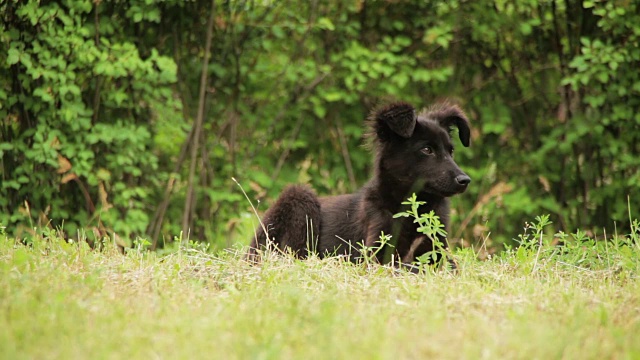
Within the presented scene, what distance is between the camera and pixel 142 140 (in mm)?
7590

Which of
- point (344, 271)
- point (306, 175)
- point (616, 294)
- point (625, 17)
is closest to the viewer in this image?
point (616, 294)

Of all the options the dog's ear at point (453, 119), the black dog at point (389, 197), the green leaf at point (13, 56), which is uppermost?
the green leaf at point (13, 56)

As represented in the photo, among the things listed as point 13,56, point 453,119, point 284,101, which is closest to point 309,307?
point 453,119

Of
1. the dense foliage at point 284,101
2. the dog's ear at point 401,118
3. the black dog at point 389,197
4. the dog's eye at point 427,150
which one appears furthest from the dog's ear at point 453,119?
the dense foliage at point 284,101

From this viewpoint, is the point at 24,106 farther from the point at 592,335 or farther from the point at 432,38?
the point at 592,335

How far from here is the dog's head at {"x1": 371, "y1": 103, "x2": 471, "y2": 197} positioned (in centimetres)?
548

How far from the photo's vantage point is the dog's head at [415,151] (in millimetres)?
5484

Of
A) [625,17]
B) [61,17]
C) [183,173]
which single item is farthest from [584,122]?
[61,17]

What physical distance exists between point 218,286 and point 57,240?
4.03 ft

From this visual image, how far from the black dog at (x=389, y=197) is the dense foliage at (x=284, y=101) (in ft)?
4.63

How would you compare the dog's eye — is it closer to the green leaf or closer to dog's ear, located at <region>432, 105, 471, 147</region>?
dog's ear, located at <region>432, 105, 471, 147</region>

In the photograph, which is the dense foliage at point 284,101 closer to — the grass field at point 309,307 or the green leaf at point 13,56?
the green leaf at point 13,56

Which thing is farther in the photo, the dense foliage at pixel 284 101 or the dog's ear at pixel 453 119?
the dense foliage at pixel 284 101

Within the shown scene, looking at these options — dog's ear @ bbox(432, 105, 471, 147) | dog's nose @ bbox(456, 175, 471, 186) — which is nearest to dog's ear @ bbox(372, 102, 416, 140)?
dog's nose @ bbox(456, 175, 471, 186)
